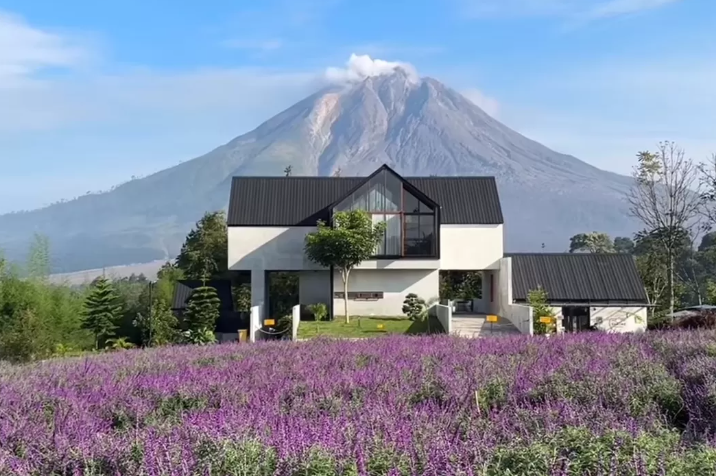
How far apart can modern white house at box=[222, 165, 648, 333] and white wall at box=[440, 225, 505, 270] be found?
43 mm

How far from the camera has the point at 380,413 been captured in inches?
196

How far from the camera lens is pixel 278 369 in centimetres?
795

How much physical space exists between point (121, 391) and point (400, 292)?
82.2 feet

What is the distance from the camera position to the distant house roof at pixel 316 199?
1283 inches

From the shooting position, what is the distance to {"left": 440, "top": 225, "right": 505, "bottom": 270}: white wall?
105 feet

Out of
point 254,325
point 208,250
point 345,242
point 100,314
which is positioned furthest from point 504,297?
point 208,250

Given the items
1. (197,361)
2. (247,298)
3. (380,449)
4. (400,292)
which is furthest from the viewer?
(247,298)

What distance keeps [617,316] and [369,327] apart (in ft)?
35.1

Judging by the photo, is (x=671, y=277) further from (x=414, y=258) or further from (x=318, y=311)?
(x=318, y=311)

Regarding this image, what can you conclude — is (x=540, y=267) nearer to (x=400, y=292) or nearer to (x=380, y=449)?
(x=400, y=292)

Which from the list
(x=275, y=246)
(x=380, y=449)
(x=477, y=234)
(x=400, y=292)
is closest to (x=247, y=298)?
(x=275, y=246)

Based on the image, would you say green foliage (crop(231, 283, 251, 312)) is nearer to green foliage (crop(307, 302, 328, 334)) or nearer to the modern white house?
the modern white house

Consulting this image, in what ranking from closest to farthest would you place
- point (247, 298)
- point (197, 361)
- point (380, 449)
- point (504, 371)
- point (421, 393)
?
1. point (380, 449)
2. point (421, 393)
3. point (504, 371)
4. point (197, 361)
5. point (247, 298)

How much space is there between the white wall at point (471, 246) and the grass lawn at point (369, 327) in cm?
383
